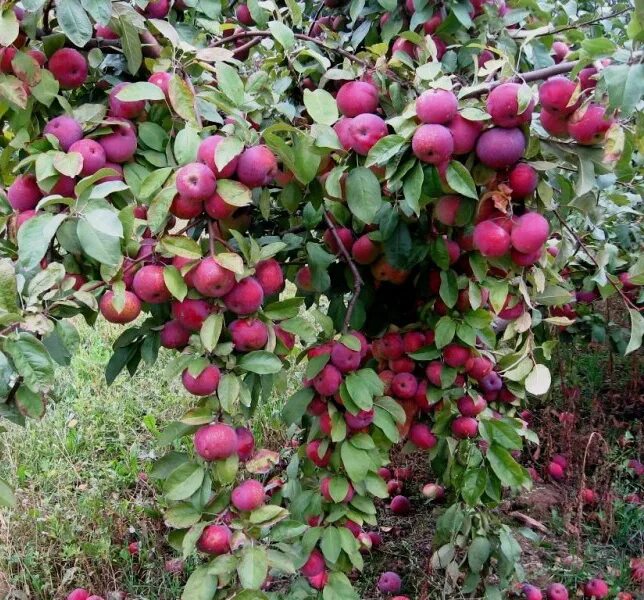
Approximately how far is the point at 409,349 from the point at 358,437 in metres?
0.28

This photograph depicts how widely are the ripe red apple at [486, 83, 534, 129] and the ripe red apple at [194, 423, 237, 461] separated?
576mm

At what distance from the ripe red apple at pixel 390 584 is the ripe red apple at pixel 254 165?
5.27ft

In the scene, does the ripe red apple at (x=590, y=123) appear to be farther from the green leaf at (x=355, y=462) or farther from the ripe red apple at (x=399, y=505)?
the ripe red apple at (x=399, y=505)

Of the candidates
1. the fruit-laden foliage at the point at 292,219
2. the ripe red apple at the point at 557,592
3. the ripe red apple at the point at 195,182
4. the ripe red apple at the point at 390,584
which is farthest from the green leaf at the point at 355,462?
the ripe red apple at the point at 557,592

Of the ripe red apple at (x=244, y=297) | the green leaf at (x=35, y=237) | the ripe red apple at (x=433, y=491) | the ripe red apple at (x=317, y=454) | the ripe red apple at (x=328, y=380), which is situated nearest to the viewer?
the green leaf at (x=35, y=237)

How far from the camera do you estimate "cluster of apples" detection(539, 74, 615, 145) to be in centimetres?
85

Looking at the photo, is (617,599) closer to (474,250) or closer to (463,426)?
(463,426)

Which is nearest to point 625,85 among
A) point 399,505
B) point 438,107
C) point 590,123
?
point 590,123

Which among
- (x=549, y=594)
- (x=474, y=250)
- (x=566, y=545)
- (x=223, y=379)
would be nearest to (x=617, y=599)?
(x=549, y=594)

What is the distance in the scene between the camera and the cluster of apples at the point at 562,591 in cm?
199

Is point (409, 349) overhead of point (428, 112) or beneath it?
beneath

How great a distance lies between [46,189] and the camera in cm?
94

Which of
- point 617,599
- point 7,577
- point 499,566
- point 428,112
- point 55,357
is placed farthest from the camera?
point 7,577

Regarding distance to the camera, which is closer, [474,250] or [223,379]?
[223,379]
